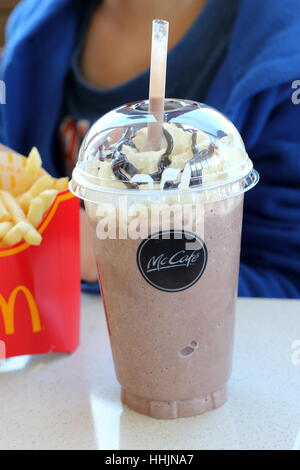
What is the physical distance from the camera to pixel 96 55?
5.44 feet

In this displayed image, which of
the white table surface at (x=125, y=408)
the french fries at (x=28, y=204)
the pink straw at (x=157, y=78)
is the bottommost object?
the white table surface at (x=125, y=408)

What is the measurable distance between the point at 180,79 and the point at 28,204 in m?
0.80

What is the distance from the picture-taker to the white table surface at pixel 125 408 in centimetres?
72

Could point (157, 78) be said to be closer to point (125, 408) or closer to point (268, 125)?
point (125, 408)

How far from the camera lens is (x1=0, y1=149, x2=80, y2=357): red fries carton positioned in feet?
2.76

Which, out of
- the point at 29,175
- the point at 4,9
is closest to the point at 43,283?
the point at 29,175

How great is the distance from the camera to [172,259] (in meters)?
0.68

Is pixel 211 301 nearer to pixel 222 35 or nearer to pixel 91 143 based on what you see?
pixel 91 143

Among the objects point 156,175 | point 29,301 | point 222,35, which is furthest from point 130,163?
point 222,35

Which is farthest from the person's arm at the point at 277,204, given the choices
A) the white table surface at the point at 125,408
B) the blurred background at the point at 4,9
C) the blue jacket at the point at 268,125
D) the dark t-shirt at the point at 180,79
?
the blurred background at the point at 4,9

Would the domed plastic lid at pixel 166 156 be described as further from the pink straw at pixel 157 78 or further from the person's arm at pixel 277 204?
the person's arm at pixel 277 204

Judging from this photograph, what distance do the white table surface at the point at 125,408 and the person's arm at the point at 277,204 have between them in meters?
0.38

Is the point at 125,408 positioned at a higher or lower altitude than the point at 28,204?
lower

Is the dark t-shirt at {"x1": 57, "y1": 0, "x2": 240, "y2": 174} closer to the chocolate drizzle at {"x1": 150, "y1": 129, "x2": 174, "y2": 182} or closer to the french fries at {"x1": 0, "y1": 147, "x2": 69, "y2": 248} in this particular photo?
the french fries at {"x1": 0, "y1": 147, "x2": 69, "y2": 248}
